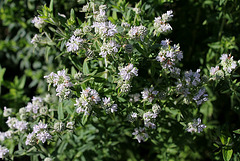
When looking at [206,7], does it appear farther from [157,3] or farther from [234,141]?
[234,141]

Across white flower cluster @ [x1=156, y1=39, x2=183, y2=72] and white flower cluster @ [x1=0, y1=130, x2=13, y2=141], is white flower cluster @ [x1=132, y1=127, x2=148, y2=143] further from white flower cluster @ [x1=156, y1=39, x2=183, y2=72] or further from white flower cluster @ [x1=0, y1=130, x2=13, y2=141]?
white flower cluster @ [x1=0, y1=130, x2=13, y2=141]

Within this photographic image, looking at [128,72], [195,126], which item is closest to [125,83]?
[128,72]

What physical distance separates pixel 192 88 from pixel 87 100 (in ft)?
3.30

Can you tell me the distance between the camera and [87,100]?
6.98 ft

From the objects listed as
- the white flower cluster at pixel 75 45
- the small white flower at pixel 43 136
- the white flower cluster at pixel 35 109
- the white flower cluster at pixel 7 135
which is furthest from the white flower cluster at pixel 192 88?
the white flower cluster at pixel 7 135

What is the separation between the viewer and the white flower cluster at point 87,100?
Result: 2109 millimetres

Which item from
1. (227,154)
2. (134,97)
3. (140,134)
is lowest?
(227,154)

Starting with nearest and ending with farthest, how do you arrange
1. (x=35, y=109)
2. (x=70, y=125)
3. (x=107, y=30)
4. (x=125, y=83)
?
1. (x=107, y=30)
2. (x=125, y=83)
3. (x=70, y=125)
4. (x=35, y=109)

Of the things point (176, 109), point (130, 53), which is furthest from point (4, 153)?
point (176, 109)

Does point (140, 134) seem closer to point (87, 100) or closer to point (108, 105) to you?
point (108, 105)

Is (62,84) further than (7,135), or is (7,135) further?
(7,135)

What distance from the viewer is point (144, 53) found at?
2289 mm

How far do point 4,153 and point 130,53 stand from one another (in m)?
1.69

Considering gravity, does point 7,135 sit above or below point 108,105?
below
